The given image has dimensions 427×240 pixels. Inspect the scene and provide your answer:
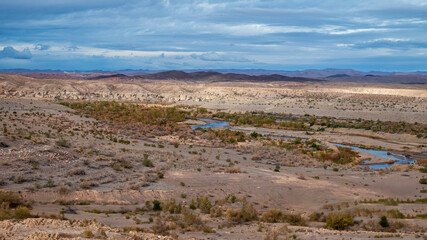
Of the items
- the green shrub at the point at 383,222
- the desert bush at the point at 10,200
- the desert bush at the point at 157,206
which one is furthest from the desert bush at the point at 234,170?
the desert bush at the point at 10,200

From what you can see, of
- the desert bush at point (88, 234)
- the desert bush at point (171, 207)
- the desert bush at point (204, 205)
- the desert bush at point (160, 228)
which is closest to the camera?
the desert bush at point (88, 234)

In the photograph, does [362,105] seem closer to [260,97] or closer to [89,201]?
[260,97]

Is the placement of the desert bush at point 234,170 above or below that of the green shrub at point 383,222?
below

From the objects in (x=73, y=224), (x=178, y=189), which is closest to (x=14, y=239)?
(x=73, y=224)

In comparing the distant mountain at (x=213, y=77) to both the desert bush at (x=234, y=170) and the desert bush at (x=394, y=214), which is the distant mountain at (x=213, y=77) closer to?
the desert bush at (x=234, y=170)

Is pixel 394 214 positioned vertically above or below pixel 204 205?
above

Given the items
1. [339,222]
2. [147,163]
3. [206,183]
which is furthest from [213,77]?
[339,222]

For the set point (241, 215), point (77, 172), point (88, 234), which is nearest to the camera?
point (88, 234)

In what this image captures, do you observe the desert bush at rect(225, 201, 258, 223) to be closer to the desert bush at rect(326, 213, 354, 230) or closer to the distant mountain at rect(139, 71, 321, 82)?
the desert bush at rect(326, 213, 354, 230)

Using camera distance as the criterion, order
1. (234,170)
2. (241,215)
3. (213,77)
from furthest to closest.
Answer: (213,77) → (234,170) → (241,215)

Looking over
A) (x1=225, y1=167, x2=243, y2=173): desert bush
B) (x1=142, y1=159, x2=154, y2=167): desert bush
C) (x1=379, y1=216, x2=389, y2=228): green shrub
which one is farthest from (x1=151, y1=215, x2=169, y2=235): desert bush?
(x1=225, y1=167, x2=243, y2=173): desert bush

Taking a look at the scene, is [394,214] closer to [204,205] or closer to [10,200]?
[204,205]
